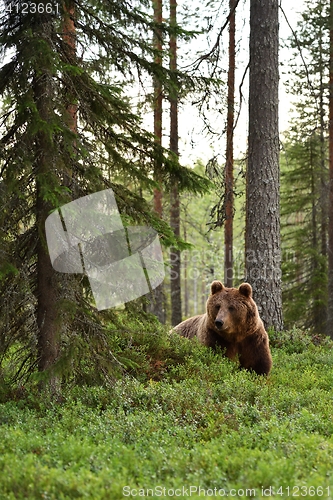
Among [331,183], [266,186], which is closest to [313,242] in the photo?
[331,183]

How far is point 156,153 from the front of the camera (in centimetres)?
→ 825

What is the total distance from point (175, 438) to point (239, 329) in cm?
413

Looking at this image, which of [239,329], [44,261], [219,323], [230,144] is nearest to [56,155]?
[44,261]

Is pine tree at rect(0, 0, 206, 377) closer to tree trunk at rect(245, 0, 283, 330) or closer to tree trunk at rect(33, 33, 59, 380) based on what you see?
tree trunk at rect(33, 33, 59, 380)

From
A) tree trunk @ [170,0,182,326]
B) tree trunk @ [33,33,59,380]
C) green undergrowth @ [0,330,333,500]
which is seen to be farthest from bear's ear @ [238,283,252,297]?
tree trunk @ [170,0,182,326]

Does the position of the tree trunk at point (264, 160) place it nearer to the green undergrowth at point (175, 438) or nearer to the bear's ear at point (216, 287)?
the bear's ear at point (216, 287)

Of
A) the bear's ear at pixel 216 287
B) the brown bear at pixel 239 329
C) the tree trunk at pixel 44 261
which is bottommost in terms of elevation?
the brown bear at pixel 239 329

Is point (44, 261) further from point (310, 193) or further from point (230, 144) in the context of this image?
point (310, 193)

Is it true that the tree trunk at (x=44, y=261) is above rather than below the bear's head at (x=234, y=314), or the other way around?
above

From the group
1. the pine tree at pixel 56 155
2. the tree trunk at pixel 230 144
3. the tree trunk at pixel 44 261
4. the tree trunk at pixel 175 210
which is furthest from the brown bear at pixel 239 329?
the tree trunk at pixel 175 210

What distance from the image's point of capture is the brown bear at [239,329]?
971 cm

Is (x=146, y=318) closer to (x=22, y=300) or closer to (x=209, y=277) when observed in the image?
(x=22, y=300)

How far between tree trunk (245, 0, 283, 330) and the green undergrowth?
12.0 feet

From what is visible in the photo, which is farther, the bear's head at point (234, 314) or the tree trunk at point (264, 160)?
the tree trunk at point (264, 160)
